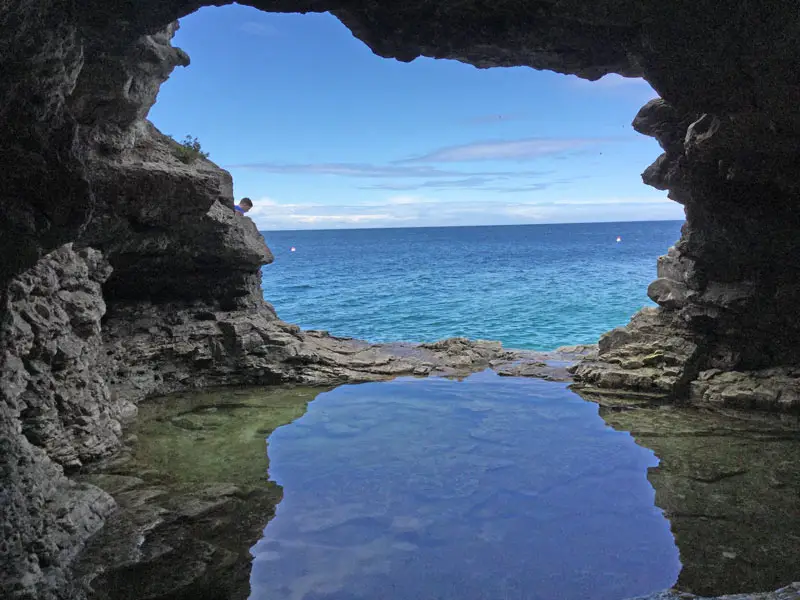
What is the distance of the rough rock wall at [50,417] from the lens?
7.14 meters

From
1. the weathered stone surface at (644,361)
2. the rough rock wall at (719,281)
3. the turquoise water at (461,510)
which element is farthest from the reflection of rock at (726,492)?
the rough rock wall at (719,281)

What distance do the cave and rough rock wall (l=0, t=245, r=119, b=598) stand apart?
0.04 m

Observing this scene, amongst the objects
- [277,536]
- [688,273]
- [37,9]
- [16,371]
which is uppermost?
[37,9]

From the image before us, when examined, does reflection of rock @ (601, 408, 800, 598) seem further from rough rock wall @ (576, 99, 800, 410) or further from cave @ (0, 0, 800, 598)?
cave @ (0, 0, 800, 598)

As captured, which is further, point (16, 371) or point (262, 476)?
point (262, 476)

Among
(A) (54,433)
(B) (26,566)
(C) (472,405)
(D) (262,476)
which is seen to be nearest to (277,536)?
(D) (262,476)

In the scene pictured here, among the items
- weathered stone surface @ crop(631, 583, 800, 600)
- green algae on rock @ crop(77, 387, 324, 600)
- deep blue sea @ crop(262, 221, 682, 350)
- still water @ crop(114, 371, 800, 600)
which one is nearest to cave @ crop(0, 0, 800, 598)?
green algae on rock @ crop(77, 387, 324, 600)

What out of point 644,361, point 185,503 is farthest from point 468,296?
point 185,503

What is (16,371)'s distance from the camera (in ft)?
30.2

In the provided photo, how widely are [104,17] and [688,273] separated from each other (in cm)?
1464

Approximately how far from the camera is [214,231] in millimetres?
17156

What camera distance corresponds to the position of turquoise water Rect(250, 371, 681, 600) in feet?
24.3

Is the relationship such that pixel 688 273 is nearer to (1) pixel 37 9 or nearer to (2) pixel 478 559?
(2) pixel 478 559

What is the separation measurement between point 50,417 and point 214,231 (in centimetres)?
762
